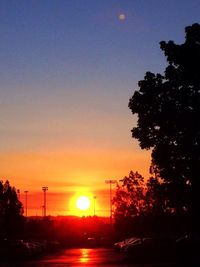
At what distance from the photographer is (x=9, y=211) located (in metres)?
91.2

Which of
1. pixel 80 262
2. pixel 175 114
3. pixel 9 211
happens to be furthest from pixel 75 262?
pixel 9 211

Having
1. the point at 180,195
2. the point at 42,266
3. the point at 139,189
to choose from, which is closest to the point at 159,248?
the point at 42,266

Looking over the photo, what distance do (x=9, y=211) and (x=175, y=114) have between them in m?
63.4

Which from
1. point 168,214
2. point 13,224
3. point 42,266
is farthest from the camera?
point 13,224

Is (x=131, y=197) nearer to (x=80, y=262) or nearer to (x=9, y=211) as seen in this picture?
(x=9, y=211)

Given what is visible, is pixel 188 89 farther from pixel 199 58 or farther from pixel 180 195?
pixel 180 195

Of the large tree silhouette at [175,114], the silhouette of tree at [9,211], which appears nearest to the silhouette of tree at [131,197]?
the silhouette of tree at [9,211]

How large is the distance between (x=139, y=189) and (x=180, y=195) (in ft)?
198

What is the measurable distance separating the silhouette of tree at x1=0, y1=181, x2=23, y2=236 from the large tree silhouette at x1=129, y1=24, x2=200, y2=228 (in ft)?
191

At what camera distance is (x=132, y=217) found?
319 feet

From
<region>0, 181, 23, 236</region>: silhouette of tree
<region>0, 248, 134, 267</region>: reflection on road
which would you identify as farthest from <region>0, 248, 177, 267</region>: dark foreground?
<region>0, 181, 23, 236</region>: silhouette of tree

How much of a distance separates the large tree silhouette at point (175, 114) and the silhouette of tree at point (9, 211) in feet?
191

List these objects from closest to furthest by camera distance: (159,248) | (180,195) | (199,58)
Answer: (199,58), (180,195), (159,248)

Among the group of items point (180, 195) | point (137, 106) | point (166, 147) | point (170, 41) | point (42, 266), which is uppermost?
point (170, 41)
